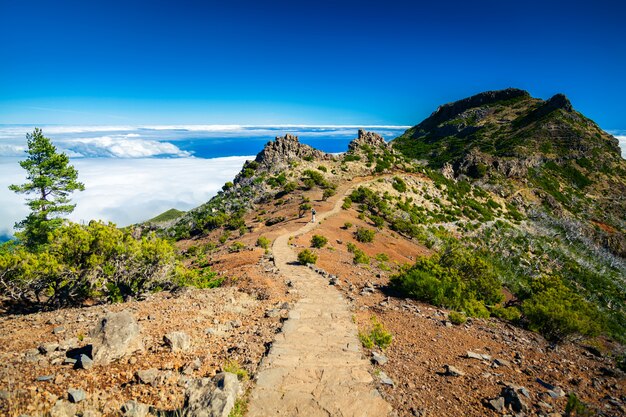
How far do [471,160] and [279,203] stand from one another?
50028 mm

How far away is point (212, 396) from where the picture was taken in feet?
19.2

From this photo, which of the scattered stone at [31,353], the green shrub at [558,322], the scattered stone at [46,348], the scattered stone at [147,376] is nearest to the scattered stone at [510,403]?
the green shrub at [558,322]

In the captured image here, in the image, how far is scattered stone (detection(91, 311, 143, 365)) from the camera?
7.22 m

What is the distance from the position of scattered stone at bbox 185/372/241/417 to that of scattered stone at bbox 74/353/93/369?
247 centimetres

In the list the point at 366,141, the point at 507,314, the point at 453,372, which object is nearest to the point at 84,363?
the point at 453,372

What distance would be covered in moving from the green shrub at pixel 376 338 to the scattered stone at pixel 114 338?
20.5 ft

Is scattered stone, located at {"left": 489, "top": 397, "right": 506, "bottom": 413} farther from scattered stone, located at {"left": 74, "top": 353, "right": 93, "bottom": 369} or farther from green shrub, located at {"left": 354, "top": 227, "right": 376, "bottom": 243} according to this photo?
green shrub, located at {"left": 354, "top": 227, "right": 376, "bottom": 243}

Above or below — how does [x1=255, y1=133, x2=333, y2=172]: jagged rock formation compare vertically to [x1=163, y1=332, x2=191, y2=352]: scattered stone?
above

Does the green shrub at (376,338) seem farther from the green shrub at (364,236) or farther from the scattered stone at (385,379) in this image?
the green shrub at (364,236)

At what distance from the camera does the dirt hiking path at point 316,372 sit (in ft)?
21.6

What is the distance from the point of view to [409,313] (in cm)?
1232

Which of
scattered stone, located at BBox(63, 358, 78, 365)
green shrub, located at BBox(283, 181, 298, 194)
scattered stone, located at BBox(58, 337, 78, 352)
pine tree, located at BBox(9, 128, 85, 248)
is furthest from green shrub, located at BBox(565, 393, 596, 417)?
green shrub, located at BBox(283, 181, 298, 194)

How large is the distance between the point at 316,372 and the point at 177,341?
3.85 meters

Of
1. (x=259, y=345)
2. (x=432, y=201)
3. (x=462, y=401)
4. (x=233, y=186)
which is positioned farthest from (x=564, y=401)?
(x=233, y=186)
